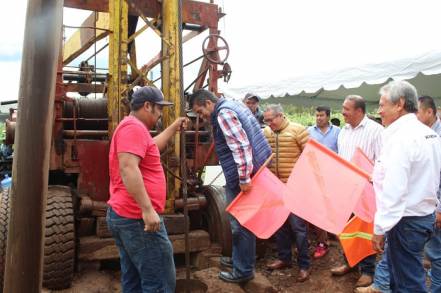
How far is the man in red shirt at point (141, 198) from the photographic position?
293 cm

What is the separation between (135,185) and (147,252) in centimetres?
52

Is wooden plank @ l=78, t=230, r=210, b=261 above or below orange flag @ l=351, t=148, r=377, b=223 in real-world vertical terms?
below

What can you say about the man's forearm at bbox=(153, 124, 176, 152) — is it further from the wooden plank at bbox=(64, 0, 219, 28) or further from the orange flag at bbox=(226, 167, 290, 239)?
the wooden plank at bbox=(64, 0, 219, 28)

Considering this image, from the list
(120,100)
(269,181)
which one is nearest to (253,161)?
(269,181)

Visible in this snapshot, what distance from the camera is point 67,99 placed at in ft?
15.9

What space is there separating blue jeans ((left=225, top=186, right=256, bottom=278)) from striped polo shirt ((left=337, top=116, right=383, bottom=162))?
1.35 metres

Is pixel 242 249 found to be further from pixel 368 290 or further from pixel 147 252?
pixel 147 252

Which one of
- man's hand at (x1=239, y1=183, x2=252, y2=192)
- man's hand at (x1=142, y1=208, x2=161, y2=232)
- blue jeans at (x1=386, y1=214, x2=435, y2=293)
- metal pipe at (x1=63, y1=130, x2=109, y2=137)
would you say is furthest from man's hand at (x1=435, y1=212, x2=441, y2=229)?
metal pipe at (x1=63, y1=130, x2=109, y2=137)

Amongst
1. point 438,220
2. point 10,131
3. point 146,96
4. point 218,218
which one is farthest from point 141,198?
point 10,131

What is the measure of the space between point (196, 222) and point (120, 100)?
1885mm

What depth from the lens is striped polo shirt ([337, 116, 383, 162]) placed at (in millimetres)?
4492

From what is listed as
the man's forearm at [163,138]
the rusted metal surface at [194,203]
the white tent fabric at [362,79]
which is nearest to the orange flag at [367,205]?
the man's forearm at [163,138]

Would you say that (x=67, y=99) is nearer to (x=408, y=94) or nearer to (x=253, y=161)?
(x=253, y=161)

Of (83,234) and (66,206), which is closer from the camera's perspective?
(66,206)
